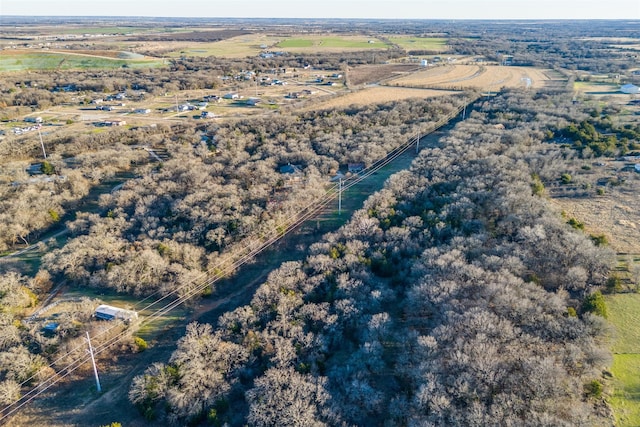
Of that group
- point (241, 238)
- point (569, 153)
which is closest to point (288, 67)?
point (569, 153)

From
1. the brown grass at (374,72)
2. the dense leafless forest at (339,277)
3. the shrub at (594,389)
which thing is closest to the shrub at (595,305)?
the dense leafless forest at (339,277)

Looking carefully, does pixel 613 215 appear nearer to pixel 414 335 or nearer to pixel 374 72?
pixel 414 335

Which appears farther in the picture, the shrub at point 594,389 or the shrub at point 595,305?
the shrub at point 595,305

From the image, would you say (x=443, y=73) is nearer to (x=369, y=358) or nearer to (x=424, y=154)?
(x=424, y=154)

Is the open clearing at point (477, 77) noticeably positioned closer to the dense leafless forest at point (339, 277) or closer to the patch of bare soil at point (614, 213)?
the dense leafless forest at point (339, 277)

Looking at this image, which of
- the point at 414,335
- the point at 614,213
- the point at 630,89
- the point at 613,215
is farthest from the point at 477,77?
the point at 414,335

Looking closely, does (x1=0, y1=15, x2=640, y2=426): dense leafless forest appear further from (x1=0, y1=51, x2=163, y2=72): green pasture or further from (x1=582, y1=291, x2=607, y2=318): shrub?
(x1=0, y1=51, x2=163, y2=72): green pasture
